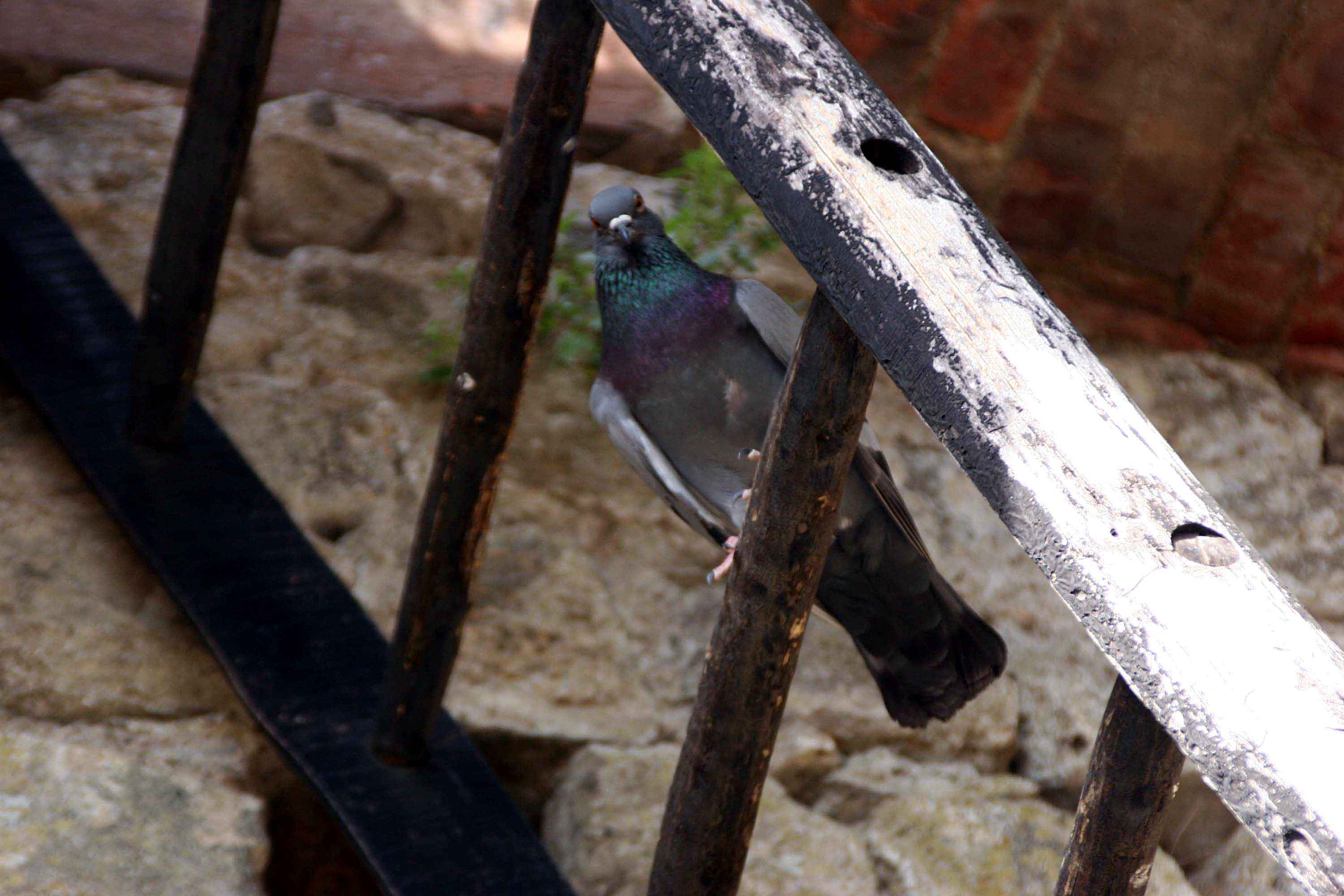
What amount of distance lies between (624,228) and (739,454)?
420 millimetres

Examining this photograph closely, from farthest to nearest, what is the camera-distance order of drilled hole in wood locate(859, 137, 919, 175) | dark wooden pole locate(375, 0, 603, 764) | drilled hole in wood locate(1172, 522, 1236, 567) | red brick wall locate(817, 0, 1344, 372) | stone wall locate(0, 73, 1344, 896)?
red brick wall locate(817, 0, 1344, 372) → stone wall locate(0, 73, 1344, 896) → dark wooden pole locate(375, 0, 603, 764) → drilled hole in wood locate(859, 137, 919, 175) → drilled hole in wood locate(1172, 522, 1236, 567)

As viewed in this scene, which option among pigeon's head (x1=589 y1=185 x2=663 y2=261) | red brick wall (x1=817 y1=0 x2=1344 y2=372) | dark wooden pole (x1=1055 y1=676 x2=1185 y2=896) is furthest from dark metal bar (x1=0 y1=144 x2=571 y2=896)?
red brick wall (x1=817 y1=0 x2=1344 y2=372)

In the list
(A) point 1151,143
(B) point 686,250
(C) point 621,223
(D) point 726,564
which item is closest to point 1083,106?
(A) point 1151,143

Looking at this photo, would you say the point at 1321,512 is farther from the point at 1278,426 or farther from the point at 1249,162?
the point at 1249,162

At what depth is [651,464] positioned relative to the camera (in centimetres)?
195

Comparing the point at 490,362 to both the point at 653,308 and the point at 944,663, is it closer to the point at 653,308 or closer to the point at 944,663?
the point at 653,308

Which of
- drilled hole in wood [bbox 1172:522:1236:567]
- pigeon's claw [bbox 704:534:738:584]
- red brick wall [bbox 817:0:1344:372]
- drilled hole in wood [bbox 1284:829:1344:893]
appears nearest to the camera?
drilled hole in wood [bbox 1284:829:1344:893]

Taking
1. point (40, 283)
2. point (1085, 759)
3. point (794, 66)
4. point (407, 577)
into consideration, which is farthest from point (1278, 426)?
point (40, 283)

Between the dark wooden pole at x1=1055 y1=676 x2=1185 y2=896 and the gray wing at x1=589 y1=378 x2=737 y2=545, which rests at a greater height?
the dark wooden pole at x1=1055 y1=676 x2=1185 y2=896

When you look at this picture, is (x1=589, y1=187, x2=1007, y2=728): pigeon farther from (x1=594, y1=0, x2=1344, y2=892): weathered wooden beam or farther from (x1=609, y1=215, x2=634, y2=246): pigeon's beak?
(x1=594, y1=0, x2=1344, y2=892): weathered wooden beam

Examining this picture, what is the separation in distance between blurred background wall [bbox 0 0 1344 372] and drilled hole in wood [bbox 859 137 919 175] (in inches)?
73.2

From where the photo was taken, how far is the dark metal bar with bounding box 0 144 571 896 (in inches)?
69.8

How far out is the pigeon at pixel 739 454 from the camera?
1.96 m

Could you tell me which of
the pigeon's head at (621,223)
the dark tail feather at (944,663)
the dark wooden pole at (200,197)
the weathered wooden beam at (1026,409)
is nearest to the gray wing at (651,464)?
the pigeon's head at (621,223)
